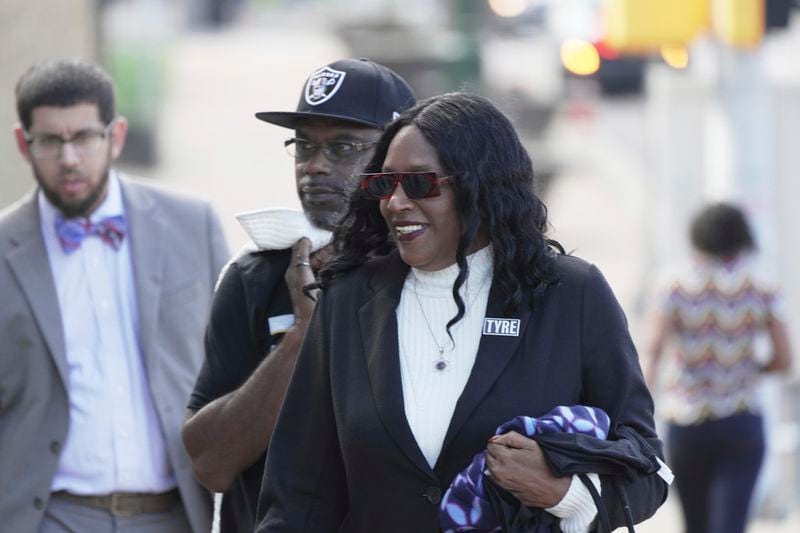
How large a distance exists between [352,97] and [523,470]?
3.90ft

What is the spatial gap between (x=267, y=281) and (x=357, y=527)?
77cm

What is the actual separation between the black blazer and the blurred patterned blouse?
4229mm

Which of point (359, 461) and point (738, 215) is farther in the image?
point (738, 215)

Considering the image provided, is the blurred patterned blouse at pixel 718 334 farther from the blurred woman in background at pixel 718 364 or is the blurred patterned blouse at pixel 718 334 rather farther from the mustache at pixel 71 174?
the mustache at pixel 71 174

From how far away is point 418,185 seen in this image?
355cm

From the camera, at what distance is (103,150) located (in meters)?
5.17

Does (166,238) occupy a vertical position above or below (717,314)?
above

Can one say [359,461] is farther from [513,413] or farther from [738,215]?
[738,215]

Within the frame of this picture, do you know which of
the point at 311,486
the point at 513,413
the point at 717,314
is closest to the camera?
the point at 513,413

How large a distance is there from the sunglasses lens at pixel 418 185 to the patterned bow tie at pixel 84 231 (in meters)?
1.80

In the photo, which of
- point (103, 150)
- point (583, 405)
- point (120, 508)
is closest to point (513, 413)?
point (583, 405)

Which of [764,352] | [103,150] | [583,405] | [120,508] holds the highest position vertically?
[103,150]

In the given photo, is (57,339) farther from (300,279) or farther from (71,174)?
(300,279)

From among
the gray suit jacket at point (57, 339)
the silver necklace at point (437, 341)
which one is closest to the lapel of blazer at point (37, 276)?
the gray suit jacket at point (57, 339)
